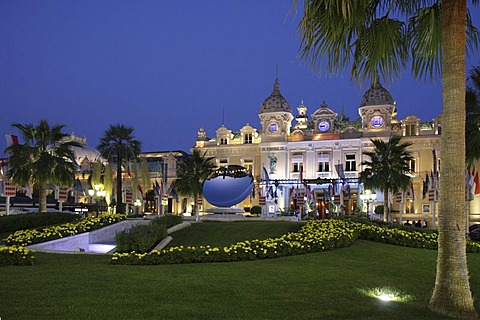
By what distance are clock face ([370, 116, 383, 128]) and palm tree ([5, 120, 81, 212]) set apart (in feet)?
126

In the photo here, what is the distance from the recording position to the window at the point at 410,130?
61269 millimetres

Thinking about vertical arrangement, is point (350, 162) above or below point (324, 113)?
below

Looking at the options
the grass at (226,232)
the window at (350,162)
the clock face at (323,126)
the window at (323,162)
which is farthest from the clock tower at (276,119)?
the grass at (226,232)

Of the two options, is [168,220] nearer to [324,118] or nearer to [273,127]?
[324,118]

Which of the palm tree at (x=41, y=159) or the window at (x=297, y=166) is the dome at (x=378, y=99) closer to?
the window at (x=297, y=166)

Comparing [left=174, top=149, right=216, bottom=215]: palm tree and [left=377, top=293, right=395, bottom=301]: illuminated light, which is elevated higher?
[left=174, top=149, right=216, bottom=215]: palm tree

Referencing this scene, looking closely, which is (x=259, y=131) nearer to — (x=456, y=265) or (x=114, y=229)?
(x=114, y=229)

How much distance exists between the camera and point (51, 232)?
81.7 feet

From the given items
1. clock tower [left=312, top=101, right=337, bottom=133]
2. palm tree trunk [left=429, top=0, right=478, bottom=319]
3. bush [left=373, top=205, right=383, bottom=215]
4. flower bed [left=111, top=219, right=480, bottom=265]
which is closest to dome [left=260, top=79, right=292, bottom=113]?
clock tower [left=312, top=101, right=337, bottom=133]

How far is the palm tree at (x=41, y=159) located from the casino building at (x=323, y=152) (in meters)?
26.4

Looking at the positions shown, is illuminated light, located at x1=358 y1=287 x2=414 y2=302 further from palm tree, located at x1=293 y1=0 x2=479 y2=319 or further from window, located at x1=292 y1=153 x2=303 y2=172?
window, located at x1=292 y1=153 x2=303 y2=172

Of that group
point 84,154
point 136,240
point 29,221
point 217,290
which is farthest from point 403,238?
point 84,154

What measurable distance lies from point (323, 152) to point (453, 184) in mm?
56049

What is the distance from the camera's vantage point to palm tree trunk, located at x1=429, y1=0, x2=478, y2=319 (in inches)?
340
